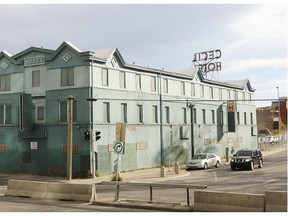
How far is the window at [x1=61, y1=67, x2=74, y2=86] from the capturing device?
117ft

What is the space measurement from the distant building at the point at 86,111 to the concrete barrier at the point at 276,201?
18008 millimetres

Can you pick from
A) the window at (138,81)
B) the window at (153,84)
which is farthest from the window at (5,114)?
the window at (153,84)

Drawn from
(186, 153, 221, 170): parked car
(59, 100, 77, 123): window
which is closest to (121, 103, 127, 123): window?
(59, 100, 77, 123): window

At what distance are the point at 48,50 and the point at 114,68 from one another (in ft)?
19.6

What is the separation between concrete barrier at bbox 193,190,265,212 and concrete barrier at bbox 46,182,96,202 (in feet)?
16.9

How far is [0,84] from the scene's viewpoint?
40.4 meters

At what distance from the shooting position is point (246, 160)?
117 ft

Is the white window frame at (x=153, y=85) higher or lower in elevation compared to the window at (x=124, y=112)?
higher

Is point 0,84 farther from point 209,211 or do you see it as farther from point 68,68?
point 209,211

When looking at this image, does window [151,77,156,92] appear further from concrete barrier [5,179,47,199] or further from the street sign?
the street sign

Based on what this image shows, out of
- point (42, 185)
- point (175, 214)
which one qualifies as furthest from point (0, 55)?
point (175, 214)

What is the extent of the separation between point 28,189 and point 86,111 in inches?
564

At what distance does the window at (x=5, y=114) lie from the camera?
39.6 metres

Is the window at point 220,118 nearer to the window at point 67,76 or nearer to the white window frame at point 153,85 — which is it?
the white window frame at point 153,85
